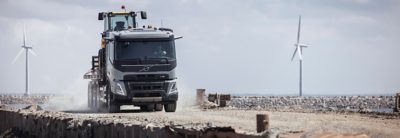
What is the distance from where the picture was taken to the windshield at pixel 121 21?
41312 mm

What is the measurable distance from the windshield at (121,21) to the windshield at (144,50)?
367 centimetres

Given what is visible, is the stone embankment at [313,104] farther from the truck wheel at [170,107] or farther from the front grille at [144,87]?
the front grille at [144,87]

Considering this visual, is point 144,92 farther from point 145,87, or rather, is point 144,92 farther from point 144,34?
point 144,34

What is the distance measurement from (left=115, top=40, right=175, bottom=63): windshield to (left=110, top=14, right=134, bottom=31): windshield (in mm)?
3668

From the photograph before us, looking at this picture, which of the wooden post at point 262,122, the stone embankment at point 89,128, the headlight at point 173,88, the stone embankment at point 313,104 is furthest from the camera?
the stone embankment at point 313,104

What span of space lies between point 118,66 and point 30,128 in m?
4.77

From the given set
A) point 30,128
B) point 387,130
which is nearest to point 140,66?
point 30,128

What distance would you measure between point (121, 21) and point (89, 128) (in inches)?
519

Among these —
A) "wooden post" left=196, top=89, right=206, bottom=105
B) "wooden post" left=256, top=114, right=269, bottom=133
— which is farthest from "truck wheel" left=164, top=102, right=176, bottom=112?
"wooden post" left=256, top=114, right=269, bottom=133

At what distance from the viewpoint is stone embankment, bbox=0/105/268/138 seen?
697 inches

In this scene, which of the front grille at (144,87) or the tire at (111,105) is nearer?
the front grille at (144,87)

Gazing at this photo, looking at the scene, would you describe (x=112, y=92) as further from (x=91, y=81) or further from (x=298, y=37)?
(x=298, y=37)

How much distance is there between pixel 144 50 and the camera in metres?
37.5

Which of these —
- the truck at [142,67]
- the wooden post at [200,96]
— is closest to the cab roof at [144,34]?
the truck at [142,67]
